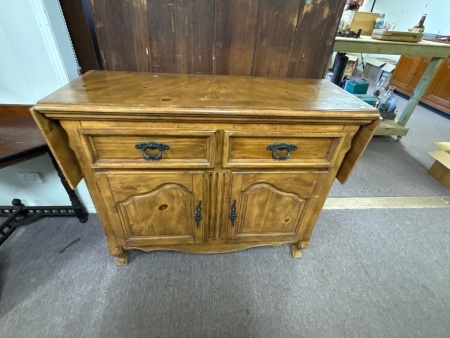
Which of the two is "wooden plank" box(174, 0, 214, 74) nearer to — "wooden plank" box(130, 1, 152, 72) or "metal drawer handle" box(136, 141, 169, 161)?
"wooden plank" box(130, 1, 152, 72)

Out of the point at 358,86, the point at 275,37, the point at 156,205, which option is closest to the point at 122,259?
the point at 156,205

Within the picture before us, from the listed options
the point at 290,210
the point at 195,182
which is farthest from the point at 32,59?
the point at 290,210

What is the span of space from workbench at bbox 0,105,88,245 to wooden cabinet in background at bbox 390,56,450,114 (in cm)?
469

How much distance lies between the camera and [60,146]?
80 cm

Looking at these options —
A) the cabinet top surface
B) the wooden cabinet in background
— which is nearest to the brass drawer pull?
the cabinet top surface

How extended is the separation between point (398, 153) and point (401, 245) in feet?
4.62

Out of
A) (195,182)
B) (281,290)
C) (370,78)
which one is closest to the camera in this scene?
(195,182)

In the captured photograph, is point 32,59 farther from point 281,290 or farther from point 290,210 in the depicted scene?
point 281,290

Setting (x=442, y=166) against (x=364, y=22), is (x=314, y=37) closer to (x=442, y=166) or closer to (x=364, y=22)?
(x=364, y=22)

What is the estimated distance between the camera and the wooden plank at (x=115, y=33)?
3.19ft

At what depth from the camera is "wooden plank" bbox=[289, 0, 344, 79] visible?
1038 millimetres

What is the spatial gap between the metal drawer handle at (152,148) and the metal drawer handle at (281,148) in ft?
1.34

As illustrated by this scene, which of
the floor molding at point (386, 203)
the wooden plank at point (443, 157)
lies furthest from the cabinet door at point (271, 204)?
the wooden plank at point (443, 157)

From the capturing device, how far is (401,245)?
1.43m
